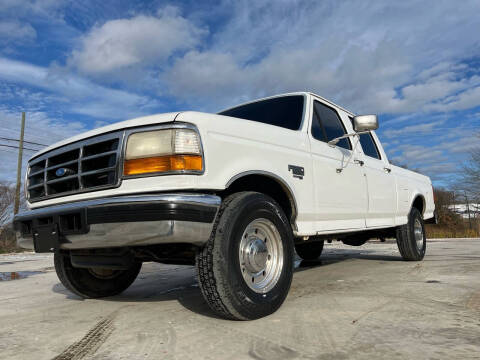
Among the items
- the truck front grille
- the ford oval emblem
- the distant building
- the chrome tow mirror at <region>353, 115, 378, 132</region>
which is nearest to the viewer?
the truck front grille

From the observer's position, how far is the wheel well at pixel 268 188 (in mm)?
2958

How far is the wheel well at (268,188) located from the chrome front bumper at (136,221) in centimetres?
53

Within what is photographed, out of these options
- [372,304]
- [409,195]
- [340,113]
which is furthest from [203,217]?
[409,195]

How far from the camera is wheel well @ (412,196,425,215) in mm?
6507

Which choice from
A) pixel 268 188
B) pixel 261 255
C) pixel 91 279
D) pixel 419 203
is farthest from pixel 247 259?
pixel 419 203

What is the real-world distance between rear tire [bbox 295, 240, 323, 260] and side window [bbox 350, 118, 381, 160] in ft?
6.06

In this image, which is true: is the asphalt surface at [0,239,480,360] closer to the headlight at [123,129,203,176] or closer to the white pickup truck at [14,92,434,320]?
the white pickup truck at [14,92,434,320]

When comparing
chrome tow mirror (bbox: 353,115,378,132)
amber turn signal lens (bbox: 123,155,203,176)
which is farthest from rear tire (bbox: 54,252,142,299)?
chrome tow mirror (bbox: 353,115,378,132)

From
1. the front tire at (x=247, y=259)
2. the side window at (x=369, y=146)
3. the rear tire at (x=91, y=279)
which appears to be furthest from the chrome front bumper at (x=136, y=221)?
the side window at (x=369, y=146)

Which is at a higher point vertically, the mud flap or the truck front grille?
the truck front grille

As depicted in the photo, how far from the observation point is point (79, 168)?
9.14 ft

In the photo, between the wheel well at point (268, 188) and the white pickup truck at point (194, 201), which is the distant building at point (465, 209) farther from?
the wheel well at point (268, 188)

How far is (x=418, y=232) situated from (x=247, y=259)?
4381mm

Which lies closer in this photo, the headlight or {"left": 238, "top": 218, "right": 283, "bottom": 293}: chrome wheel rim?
the headlight
